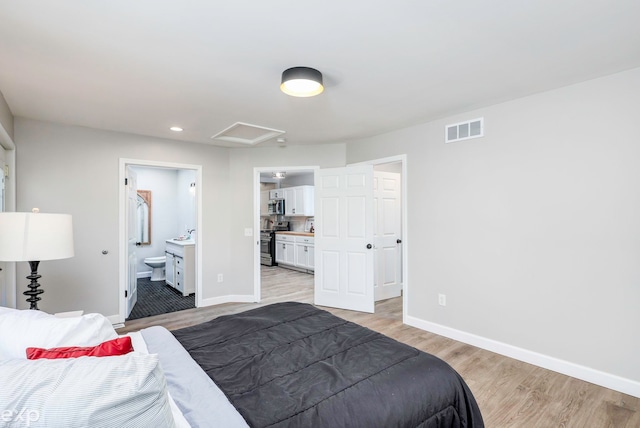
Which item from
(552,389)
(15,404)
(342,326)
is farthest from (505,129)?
(15,404)

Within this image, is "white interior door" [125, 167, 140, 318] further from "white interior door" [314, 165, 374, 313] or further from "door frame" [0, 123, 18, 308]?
"white interior door" [314, 165, 374, 313]

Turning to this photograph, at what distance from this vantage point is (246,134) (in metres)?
4.15

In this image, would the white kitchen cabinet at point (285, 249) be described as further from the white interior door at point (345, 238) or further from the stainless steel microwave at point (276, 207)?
the white interior door at point (345, 238)

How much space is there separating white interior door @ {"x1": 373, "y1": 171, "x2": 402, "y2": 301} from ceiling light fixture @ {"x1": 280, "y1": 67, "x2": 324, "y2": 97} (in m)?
2.56

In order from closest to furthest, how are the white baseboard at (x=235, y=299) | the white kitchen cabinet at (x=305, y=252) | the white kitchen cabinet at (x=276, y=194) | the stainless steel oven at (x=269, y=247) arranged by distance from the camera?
the white baseboard at (x=235, y=299), the white kitchen cabinet at (x=305, y=252), the stainless steel oven at (x=269, y=247), the white kitchen cabinet at (x=276, y=194)

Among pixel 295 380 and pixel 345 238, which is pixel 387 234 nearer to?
pixel 345 238

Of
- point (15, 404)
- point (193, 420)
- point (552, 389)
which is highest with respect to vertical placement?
point (15, 404)

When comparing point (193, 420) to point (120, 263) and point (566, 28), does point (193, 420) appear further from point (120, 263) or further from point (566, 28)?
point (120, 263)

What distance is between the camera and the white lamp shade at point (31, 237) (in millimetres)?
1886

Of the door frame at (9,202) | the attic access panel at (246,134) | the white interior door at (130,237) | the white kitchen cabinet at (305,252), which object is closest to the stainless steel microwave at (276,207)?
the white kitchen cabinet at (305,252)

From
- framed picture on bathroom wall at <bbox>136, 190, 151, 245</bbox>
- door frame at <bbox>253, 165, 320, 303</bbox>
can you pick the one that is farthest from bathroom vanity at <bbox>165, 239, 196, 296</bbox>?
framed picture on bathroom wall at <bbox>136, 190, 151, 245</bbox>

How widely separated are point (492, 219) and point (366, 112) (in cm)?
165

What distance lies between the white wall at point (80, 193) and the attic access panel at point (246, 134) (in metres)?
0.87

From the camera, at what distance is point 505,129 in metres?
2.94
